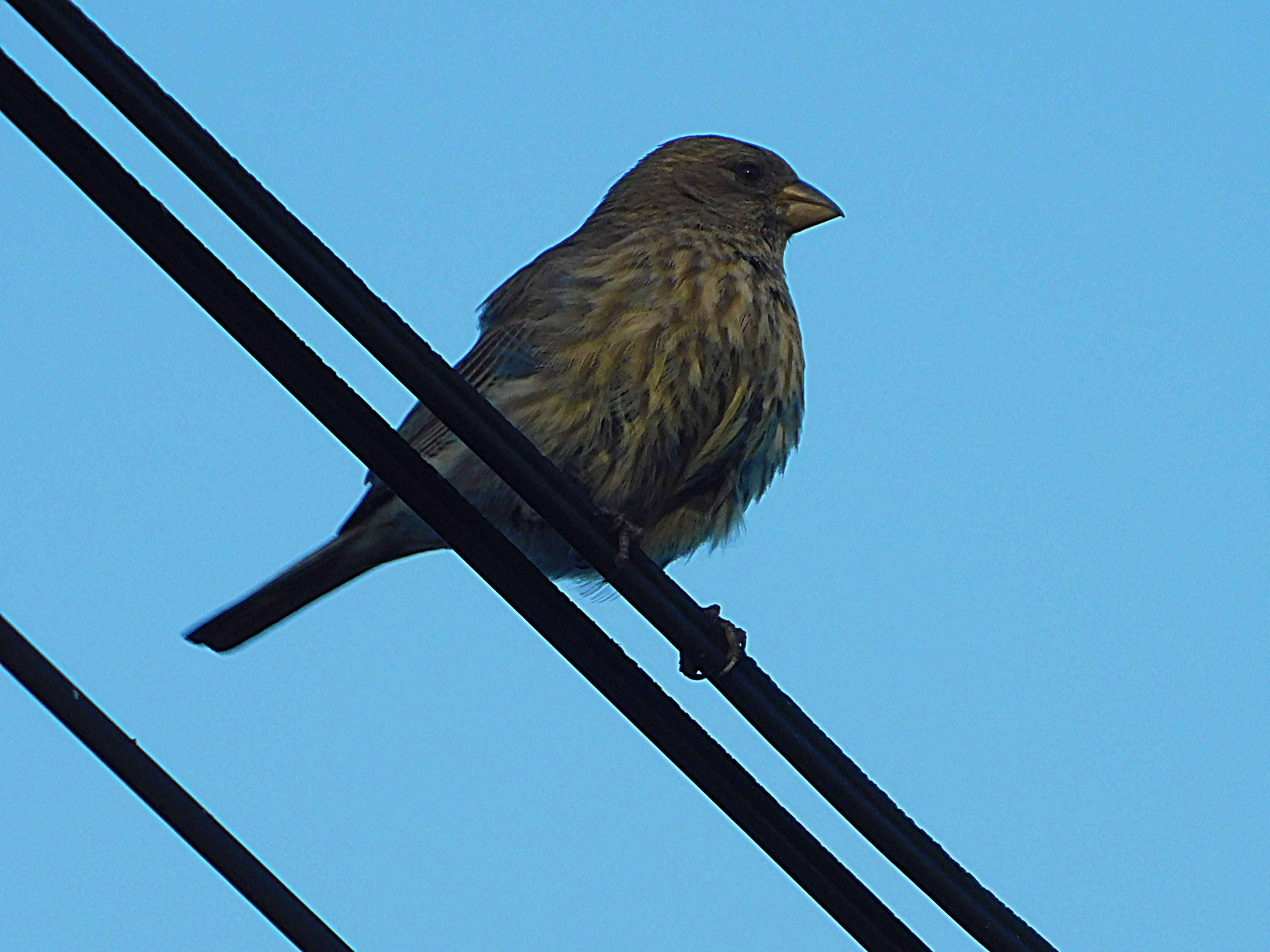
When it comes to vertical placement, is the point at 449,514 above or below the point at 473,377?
below

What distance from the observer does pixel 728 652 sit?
3.48 meters

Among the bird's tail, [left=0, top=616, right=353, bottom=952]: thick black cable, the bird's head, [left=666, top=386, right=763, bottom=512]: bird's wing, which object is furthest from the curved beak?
[left=0, top=616, right=353, bottom=952]: thick black cable

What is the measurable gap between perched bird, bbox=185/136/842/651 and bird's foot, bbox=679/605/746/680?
423 mm

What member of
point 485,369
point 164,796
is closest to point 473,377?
point 485,369

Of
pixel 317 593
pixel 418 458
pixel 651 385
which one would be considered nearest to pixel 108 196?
pixel 418 458

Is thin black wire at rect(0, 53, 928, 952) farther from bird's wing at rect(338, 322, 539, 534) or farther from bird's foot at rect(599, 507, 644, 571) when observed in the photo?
bird's wing at rect(338, 322, 539, 534)

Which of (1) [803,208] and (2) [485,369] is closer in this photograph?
(2) [485,369]

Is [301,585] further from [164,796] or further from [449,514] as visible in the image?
[164,796]

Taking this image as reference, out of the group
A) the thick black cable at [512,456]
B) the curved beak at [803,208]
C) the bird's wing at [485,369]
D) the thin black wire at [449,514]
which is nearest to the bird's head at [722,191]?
the curved beak at [803,208]

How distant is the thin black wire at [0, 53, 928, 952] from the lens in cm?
240

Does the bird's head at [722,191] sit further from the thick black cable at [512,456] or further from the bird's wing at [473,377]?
the thick black cable at [512,456]

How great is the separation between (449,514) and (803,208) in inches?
136

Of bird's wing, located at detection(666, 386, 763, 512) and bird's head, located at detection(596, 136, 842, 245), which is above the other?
bird's head, located at detection(596, 136, 842, 245)

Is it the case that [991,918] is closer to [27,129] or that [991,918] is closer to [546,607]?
[546,607]
